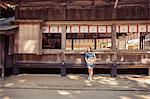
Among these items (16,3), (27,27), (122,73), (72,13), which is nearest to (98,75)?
(122,73)

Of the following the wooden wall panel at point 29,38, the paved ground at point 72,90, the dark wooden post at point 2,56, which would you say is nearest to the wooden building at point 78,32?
the wooden wall panel at point 29,38

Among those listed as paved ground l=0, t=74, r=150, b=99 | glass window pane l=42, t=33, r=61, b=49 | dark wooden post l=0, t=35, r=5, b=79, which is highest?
glass window pane l=42, t=33, r=61, b=49

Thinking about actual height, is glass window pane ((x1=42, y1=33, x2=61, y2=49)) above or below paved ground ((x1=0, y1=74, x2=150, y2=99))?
above

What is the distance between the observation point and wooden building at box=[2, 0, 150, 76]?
1538 centimetres

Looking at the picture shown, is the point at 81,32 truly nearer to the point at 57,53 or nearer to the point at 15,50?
the point at 57,53

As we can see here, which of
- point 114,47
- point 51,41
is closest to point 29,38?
point 51,41

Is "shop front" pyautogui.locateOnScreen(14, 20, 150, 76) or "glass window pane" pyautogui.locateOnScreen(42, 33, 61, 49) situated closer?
"shop front" pyautogui.locateOnScreen(14, 20, 150, 76)

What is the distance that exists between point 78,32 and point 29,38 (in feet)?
9.78

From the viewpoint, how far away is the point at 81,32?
15719 millimetres

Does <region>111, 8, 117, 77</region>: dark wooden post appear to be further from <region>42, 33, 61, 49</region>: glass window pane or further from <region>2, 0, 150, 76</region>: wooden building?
<region>42, 33, 61, 49</region>: glass window pane

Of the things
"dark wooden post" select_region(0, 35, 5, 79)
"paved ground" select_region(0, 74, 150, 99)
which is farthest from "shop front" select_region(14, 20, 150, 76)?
"paved ground" select_region(0, 74, 150, 99)

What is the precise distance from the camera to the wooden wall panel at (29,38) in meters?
15.3

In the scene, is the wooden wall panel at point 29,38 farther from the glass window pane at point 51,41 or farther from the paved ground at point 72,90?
the paved ground at point 72,90

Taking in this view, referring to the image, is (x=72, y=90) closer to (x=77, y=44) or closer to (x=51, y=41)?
(x=77, y=44)
